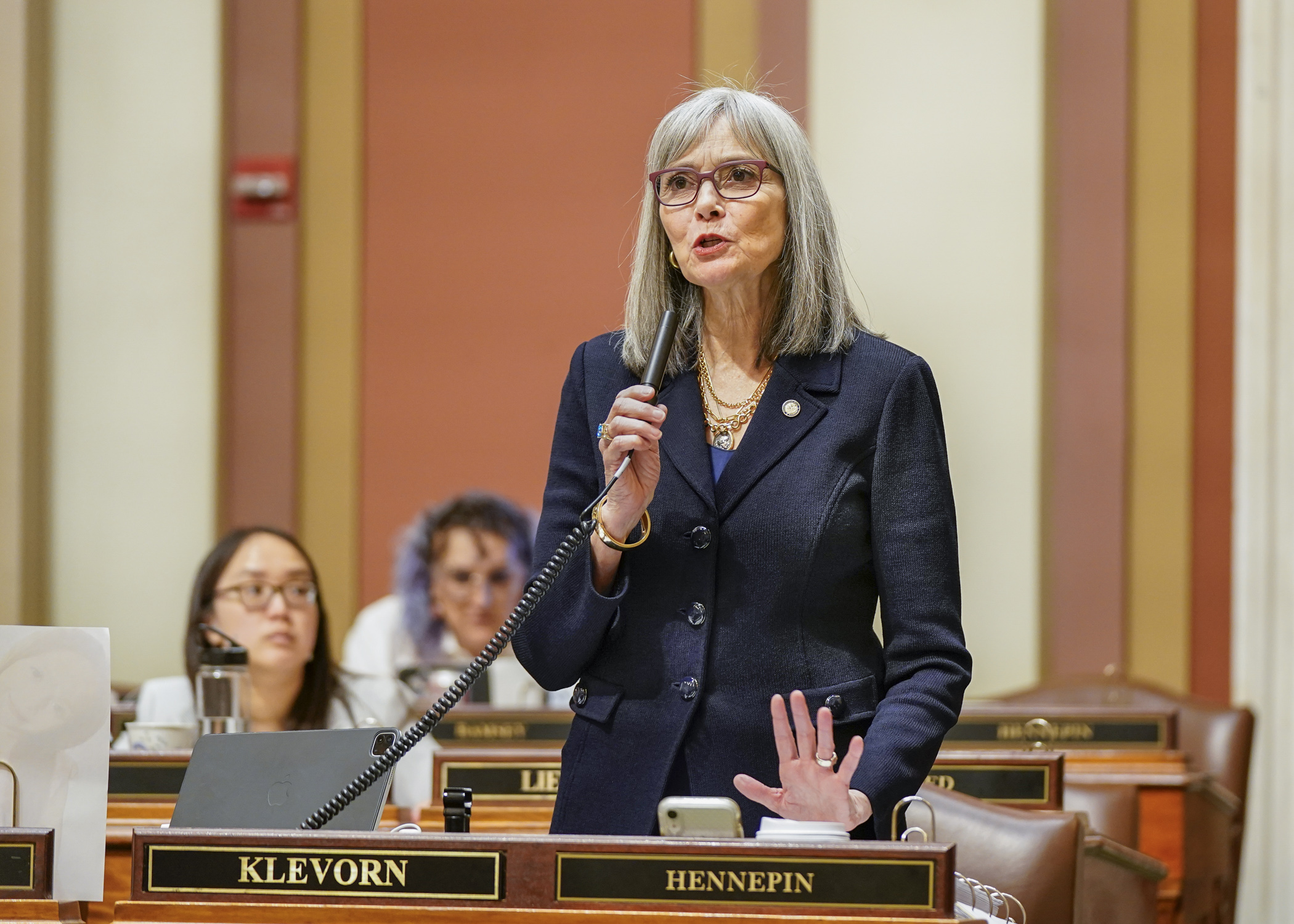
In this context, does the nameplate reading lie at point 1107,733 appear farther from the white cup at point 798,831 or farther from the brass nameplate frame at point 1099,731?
the white cup at point 798,831

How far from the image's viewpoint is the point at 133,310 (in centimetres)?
573

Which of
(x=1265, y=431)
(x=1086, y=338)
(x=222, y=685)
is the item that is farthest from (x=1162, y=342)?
(x=222, y=685)

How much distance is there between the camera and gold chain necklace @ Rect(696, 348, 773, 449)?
1765mm

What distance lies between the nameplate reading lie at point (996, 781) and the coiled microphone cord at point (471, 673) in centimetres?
117

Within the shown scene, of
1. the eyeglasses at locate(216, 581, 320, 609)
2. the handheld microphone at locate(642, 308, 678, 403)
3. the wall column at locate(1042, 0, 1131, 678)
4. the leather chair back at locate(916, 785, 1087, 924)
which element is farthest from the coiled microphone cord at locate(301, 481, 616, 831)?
the wall column at locate(1042, 0, 1131, 678)

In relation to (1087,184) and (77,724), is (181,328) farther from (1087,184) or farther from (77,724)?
(77,724)

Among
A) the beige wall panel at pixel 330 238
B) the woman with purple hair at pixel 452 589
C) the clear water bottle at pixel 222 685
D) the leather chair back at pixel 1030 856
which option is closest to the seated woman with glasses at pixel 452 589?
the woman with purple hair at pixel 452 589

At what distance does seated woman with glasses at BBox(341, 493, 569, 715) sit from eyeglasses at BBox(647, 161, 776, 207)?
3032 millimetres

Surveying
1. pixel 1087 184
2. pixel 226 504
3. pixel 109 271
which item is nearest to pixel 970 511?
pixel 1087 184

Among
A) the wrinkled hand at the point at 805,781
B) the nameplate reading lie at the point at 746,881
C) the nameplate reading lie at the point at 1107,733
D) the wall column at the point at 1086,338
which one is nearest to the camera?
the nameplate reading lie at the point at 746,881

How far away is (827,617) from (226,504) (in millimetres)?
4379

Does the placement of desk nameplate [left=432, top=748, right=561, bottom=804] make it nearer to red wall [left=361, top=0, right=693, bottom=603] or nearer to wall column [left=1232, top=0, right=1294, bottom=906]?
red wall [left=361, top=0, right=693, bottom=603]

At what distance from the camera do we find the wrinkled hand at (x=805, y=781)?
57.8 inches

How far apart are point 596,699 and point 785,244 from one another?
530mm
